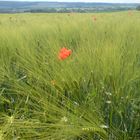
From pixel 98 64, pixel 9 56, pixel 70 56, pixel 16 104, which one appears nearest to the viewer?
pixel 98 64

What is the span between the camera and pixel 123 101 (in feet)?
4.10

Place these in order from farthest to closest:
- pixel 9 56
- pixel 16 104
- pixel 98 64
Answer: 1. pixel 9 56
2. pixel 16 104
3. pixel 98 64

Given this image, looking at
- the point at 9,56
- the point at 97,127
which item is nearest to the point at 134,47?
the point at 97,127

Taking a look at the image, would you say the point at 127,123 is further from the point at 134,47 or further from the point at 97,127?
the point at 134,47

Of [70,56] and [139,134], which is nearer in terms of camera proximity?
[139,134]

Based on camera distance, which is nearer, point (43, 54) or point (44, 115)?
point (44, 115)

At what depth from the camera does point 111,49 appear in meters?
1.32

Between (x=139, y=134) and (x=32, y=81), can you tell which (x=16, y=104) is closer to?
(x=32, y=81)

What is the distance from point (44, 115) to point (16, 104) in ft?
1.22

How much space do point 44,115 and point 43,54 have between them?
49 cm

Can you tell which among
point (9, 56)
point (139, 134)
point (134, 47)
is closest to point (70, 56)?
point (134, 47)

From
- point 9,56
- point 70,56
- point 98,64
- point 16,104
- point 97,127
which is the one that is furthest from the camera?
point 9,56

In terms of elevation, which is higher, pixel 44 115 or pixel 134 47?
pixel 134 47

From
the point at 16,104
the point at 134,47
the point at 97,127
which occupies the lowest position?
the point at 16,104
